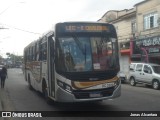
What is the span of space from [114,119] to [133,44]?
26981 millimetres

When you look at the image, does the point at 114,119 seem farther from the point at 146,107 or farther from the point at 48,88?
the point at 48,88

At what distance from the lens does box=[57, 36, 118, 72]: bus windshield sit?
1210 cm

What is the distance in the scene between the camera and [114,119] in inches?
432

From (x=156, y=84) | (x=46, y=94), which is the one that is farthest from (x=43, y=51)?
(x=156, y=84)

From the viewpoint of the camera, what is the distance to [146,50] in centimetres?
3484

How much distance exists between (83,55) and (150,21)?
24135mm

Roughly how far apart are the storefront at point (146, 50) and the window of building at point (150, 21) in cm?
142

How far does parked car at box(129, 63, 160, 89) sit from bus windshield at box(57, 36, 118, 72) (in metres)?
11.9

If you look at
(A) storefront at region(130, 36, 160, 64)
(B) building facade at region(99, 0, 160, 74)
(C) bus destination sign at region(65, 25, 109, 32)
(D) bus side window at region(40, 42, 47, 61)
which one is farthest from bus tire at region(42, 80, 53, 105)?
(A) storefront at region(130, 36, 160, 64)

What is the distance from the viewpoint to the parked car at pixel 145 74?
2412 centimetres

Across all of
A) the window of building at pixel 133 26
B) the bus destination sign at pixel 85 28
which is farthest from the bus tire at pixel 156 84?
the window of building at pixel 133 26

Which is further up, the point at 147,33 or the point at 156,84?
the point at 147,33

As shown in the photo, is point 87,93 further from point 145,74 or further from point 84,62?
point 145,74

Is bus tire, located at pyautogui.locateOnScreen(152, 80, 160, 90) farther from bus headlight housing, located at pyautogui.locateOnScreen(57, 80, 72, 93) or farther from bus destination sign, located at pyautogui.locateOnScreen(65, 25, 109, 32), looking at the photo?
bus headlight housing, located at pyautogui.locateOnScreen(57, 80, 72, 93)
